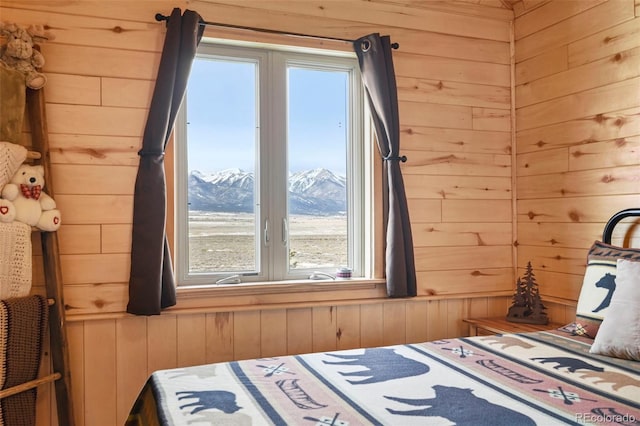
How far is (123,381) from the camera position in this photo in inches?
88.6

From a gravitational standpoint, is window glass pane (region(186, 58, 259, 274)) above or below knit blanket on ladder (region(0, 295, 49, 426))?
above

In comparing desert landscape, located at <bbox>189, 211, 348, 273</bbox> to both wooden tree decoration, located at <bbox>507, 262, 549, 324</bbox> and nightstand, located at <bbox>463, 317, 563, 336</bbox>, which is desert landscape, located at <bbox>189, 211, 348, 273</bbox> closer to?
nightstand, located at <bbox>463, 317, 563, 336</bbox>

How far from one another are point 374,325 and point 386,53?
141cm

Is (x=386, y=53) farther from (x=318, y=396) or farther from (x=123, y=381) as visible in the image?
(x=123, y=381)

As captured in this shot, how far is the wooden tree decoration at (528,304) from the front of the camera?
265 cm

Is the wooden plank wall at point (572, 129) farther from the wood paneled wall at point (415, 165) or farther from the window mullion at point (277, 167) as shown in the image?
the window mullion at point (277, 167)

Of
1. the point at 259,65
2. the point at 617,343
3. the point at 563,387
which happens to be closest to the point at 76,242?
the point at 259,65

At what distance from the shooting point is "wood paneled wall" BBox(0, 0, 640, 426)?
2203 mm

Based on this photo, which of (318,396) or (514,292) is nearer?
(318,396)

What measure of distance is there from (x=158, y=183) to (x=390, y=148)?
3.78ft

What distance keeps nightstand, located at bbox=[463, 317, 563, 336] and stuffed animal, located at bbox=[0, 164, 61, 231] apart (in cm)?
208

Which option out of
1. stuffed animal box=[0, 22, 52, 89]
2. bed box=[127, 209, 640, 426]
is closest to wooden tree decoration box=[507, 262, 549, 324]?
bed box=[127, 209, 640, 426]

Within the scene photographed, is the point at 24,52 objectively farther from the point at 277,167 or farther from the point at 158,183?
the point at 277,167

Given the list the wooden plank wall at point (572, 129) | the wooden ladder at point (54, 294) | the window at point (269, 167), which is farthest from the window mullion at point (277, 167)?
the wooden plank wall at point (572, 129)
